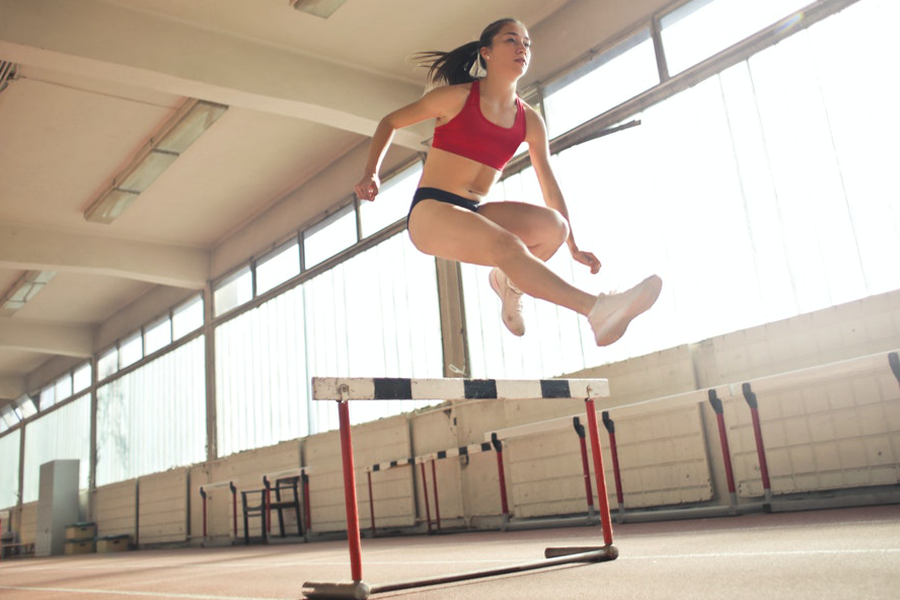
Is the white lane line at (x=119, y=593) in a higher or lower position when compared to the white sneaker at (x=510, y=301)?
lower

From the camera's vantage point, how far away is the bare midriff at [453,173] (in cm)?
243

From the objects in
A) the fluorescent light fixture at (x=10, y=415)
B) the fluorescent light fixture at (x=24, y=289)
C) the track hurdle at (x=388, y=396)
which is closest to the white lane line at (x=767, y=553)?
the track hurdle at (x=388, y=396)

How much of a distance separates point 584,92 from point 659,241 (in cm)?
158

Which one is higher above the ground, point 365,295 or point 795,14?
point 795,14

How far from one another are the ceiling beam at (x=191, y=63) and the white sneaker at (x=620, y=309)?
16.9 ft

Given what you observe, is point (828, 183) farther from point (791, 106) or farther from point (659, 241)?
point (659, 241)

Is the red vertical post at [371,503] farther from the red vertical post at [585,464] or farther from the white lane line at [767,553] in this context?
the white lane line at [767,553]

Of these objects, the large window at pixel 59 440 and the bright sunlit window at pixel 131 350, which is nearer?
the bright sunlit window at pixel 131 350

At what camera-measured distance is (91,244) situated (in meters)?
10.3

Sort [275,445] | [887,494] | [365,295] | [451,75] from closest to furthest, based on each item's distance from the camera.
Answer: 1. [451,75]
2. [887,494]
3. [365,295]
4. [275,445]

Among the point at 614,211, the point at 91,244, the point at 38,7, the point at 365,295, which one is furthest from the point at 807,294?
the point at 91,244

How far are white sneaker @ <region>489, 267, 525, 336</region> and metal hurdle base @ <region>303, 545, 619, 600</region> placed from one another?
0.80 metres

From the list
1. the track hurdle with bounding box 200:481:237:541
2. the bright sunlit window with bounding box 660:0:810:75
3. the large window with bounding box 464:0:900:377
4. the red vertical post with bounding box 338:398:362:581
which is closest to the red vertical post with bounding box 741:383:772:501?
the large window with bounding box 464:0:900:377

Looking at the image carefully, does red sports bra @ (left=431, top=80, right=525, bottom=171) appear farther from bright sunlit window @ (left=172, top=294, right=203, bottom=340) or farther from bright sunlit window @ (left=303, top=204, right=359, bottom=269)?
bright sunlit window @ (left=172, top=294, right=203, bottom=340)
